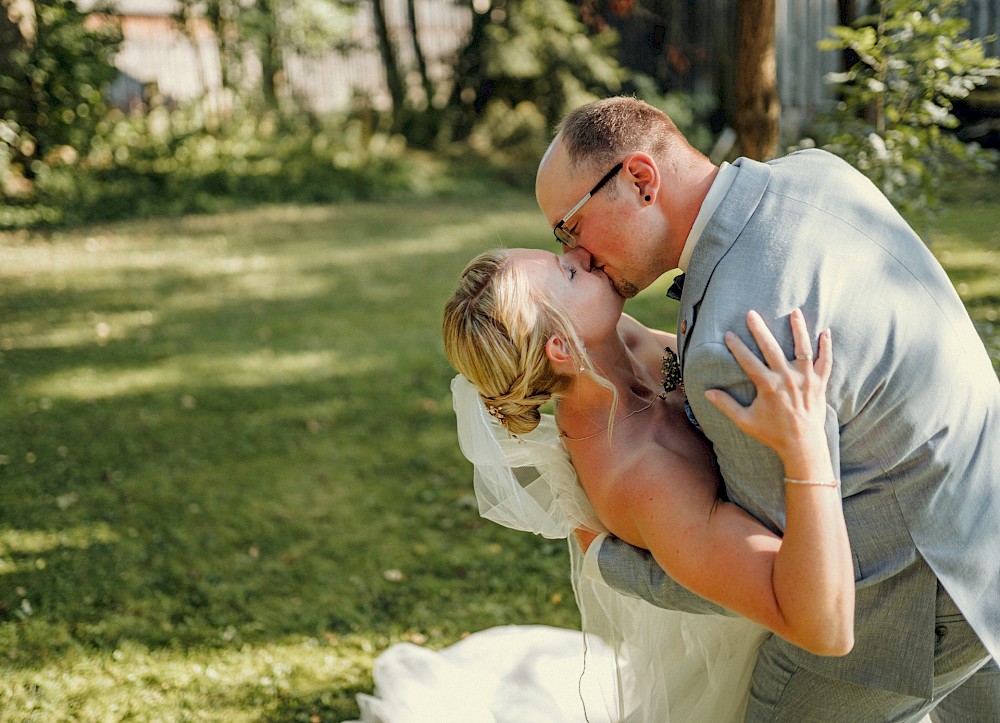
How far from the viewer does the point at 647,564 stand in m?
2.35

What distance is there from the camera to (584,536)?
264cm

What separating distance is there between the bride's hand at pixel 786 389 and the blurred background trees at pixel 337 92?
8040 millimetres

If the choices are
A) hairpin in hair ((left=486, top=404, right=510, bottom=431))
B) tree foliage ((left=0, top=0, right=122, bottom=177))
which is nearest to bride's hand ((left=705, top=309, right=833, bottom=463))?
hairpin in hair ((left=486, top=404, right=510, bottom=431))

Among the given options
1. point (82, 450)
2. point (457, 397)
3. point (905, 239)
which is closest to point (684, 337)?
point (905, 239)

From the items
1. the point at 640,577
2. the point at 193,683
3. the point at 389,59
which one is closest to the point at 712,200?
the point at 640,577

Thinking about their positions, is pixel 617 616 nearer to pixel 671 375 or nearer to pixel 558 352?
pixel 671 375

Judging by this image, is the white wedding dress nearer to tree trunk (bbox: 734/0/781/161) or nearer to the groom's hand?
the groom's hand

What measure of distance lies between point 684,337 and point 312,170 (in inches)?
454

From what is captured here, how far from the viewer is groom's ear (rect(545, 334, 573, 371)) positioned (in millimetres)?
2266

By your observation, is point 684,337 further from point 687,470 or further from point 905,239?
point 905,239

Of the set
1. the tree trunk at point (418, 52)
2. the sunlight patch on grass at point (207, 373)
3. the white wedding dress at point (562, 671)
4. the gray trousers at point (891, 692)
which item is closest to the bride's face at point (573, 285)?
the white wedding dress at point (562, 671)

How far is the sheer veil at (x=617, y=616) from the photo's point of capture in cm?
261

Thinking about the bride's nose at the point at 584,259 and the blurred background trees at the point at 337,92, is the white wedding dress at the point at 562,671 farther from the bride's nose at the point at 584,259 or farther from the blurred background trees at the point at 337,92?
the blurred background trees at the point at 337,92

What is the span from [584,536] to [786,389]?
1.04 m
